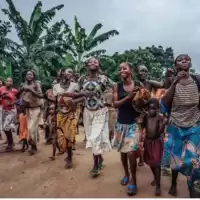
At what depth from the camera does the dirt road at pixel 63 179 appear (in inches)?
169

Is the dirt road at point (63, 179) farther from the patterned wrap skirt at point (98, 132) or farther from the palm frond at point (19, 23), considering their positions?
the palm frond at point (19, 23)

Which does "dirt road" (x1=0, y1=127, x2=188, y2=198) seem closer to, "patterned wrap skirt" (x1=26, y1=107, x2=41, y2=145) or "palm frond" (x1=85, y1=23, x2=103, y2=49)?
"patterned wrap skirt" (x1=26, y1=107, x2=41, y2=145)

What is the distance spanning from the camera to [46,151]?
6.91m

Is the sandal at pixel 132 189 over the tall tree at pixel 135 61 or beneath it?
beneath

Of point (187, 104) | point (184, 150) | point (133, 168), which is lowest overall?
point (133, 168)

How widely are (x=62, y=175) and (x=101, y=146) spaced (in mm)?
873

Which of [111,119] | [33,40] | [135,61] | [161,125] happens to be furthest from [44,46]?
[161,125]

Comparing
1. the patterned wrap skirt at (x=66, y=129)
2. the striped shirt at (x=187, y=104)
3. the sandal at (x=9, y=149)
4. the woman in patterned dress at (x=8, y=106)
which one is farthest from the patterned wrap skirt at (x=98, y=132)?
the sandal at (x=9, y=149)

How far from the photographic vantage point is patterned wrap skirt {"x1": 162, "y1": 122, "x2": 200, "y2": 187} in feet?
11.6

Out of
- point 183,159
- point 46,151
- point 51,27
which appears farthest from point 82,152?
point 51,27

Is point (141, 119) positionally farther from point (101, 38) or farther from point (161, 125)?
point (101, 38)

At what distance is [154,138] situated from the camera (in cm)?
412

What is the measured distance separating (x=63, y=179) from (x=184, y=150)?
212cm

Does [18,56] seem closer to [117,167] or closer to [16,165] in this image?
[16,165]
